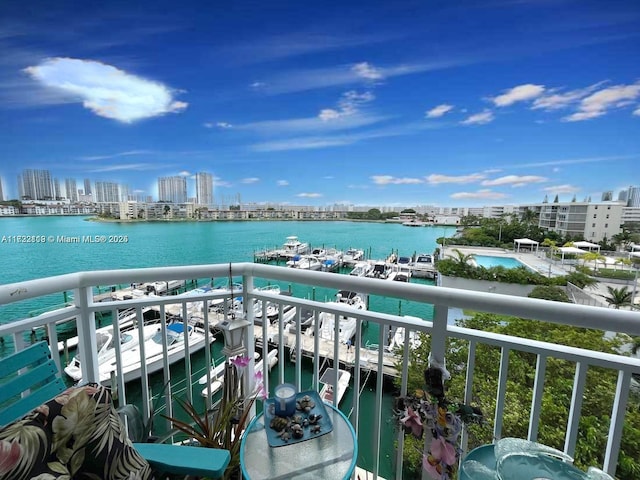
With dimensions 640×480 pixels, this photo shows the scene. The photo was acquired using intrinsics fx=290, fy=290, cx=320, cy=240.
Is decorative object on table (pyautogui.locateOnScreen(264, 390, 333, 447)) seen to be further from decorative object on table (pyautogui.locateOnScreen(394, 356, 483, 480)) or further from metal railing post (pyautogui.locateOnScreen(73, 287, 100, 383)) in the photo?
metal railing post (pyautogui.locateOnScreen(73, 287, 100, 383))

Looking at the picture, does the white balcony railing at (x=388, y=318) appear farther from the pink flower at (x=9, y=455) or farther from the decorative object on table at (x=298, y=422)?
the pink flower at (x=9, y=455)

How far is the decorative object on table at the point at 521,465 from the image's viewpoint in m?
0.79

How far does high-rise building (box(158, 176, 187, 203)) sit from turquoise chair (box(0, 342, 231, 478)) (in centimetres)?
599

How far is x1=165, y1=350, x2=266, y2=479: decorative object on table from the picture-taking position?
1.32m

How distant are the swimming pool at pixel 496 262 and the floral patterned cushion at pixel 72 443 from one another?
9444 millimetres

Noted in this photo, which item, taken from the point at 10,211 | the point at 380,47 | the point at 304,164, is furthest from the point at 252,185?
the point at 10,211

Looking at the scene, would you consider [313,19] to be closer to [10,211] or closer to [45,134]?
[10,211]

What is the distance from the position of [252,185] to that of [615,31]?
12.5m

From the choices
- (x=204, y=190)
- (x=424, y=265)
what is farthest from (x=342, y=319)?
(x=424, y=265)

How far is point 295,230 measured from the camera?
299 inches

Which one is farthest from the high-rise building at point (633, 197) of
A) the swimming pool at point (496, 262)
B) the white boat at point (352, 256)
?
the white boat at point (352, 256)

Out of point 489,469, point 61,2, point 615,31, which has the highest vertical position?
point 61,2

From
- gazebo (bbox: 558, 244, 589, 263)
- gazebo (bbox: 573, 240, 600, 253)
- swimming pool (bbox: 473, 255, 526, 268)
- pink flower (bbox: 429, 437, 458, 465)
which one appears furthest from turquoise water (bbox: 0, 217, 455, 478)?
pink flower (bbox: 429, 437, 458, 465)

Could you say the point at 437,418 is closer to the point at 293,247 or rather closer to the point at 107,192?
the point at 107,192
